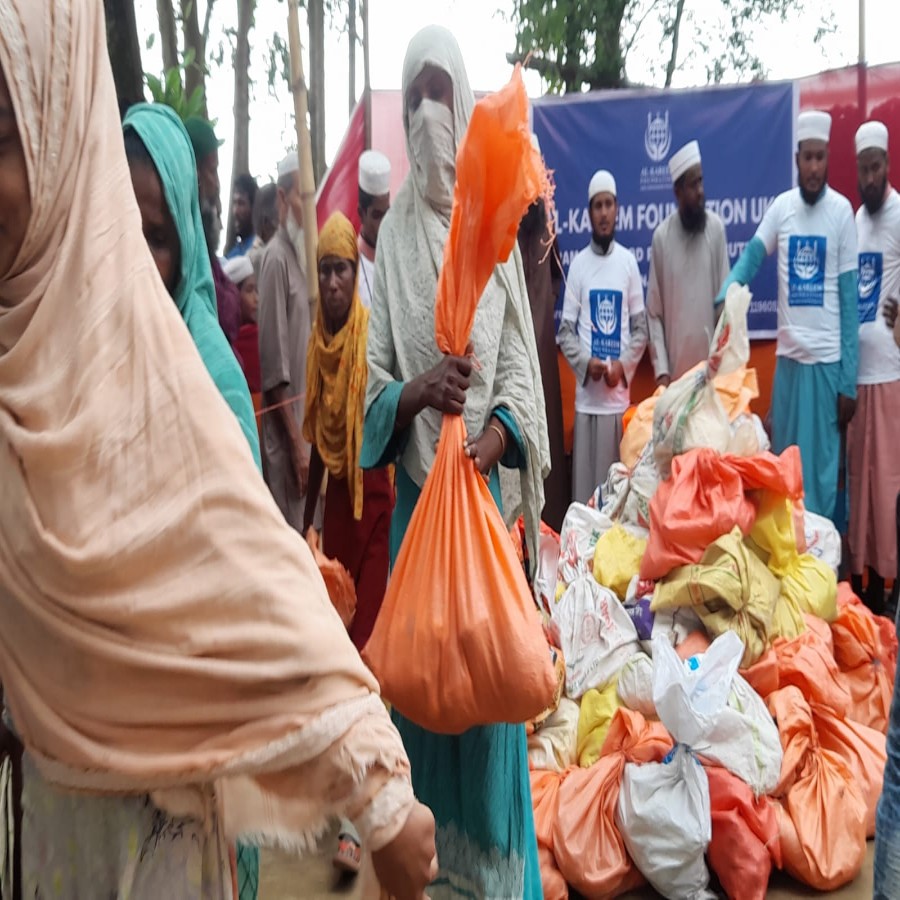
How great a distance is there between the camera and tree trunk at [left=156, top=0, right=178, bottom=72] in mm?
8898

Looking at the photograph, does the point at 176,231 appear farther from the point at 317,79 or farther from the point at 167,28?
the point at 317,79

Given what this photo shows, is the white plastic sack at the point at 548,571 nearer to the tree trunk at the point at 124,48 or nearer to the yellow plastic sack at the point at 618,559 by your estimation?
the yellow plastic sack at the point at 618,559

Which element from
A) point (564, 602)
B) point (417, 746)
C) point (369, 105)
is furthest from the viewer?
point (369, 105)

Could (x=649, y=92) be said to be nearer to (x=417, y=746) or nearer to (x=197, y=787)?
(x=417, y=746)

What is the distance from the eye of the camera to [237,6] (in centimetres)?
1159

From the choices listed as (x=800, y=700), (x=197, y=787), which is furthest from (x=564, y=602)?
(x=197, y=787)

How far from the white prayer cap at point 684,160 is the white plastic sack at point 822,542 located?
281 cm

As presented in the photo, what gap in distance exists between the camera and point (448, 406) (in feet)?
8.06

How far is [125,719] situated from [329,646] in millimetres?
239

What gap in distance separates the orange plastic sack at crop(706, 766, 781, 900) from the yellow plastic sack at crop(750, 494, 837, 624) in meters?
1.02

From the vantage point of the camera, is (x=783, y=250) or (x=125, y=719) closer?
(x=125, y=719)

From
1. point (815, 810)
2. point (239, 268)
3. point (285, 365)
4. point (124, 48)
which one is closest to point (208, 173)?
point (124, 48)

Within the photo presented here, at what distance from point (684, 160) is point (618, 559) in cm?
342

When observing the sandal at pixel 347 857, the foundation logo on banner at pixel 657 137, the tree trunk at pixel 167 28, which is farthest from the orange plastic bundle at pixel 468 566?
the tree trunk at pixel 167 28
